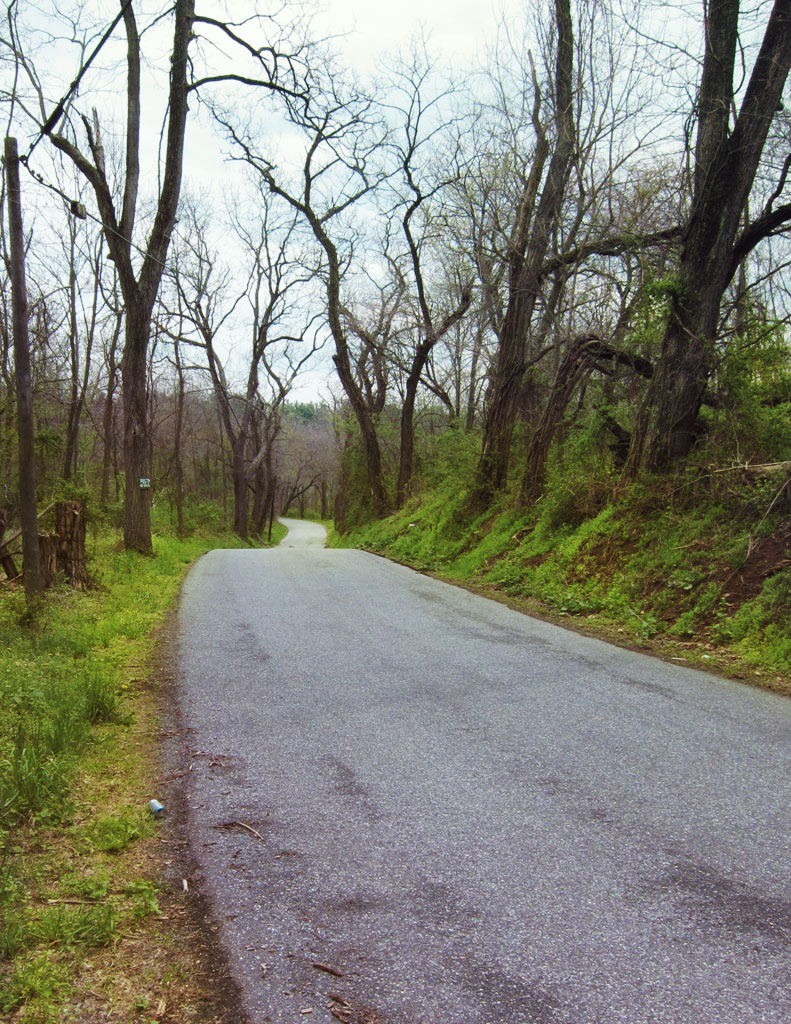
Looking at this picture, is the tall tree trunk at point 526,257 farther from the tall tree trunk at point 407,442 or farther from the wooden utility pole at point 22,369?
the wooden utility pole at point 22,369

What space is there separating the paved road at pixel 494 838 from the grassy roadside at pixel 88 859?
0.65 ft

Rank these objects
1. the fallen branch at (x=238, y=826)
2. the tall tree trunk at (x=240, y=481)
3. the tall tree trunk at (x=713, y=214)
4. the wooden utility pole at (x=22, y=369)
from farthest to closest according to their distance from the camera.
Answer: the tall tree trunk at (x=240, y=481)
the tall tree trunk at (x=713, y=214)
the wooden utility pole at (x=22, y=369)
the fallen branch at (x=238, y=826)

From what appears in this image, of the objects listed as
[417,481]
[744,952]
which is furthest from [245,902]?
[417,481]

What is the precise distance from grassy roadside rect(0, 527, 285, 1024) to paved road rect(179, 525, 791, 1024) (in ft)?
0.65

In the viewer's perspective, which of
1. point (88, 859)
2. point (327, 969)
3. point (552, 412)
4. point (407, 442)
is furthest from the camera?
point (407, 442)

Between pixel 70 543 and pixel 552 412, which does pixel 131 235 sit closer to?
pixel 70 543

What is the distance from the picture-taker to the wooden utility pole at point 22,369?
6445 mm

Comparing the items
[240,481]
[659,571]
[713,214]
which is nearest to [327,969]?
[659,571]

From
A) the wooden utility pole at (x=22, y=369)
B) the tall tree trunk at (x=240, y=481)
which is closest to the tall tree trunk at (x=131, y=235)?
the wooden utility pole at (x=22, y=369)

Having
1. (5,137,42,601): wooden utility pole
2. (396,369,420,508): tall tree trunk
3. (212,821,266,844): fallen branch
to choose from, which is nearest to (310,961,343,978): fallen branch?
(212,821,266,844): fallen branch

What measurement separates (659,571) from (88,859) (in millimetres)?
6689

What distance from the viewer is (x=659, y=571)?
25.8ft

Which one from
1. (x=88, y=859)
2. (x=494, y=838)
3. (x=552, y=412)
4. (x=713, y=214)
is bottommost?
(x=88, y=859)

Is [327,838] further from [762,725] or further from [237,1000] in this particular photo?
[762,725]
